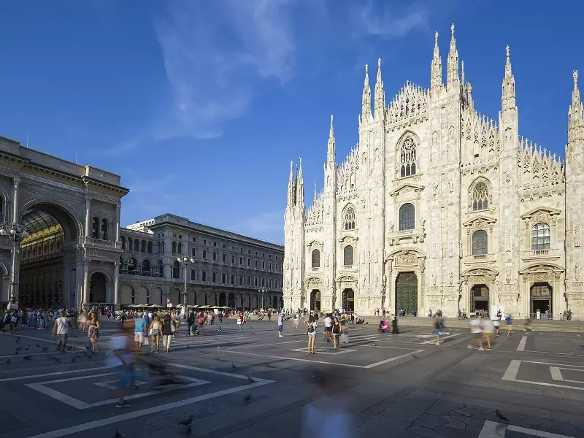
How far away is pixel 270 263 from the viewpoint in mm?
97062

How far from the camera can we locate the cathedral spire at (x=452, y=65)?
1887 inches

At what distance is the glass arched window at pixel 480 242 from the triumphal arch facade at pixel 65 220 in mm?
40351

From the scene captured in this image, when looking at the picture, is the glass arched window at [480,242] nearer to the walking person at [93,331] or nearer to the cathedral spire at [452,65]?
the cathedral spire at [452,65]

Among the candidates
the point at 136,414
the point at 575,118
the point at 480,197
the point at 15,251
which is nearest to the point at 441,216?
the point at 480,197

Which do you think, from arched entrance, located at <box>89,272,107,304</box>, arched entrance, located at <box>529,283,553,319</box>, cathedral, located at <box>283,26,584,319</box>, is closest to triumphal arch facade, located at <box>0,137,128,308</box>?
arched entrance, located at <box>89,272,107,304</box>

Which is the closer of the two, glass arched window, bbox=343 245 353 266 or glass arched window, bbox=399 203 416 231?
glass arched window, bbox=399 203 416 231

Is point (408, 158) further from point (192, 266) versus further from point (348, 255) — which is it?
point (192, 266)

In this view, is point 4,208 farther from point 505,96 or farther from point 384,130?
point 505,96

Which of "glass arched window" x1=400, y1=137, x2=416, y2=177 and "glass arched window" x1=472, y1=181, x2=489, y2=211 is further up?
"glass arched window" x1=400, y1=137, x2=416, y2=177

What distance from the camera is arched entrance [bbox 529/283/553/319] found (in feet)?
135

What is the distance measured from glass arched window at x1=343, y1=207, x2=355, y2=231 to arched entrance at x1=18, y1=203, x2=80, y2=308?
31454 millimetres

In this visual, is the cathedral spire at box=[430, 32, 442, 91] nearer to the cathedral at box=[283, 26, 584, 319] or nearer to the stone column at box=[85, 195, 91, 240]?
the cathedral at box=[283, 26, 584, 319]

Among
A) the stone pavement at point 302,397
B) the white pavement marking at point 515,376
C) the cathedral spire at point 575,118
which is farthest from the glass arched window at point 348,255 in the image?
the white pavement marking at point 515,376

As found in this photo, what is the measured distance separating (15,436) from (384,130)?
5178 cm
